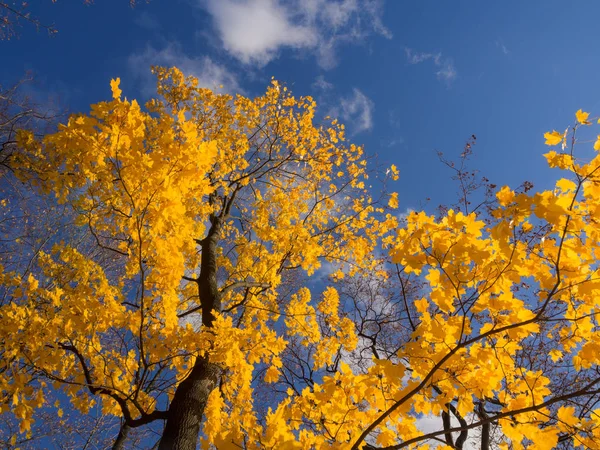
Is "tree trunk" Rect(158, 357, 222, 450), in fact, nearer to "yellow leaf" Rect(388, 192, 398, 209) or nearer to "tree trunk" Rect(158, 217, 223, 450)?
"tree trunk" Rect(158, 217, 223, 450)

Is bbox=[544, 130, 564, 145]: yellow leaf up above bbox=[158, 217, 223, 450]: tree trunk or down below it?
above

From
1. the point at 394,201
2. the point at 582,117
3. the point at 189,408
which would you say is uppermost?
the point at 394,201

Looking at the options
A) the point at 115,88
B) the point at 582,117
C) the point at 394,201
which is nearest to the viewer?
the point at 582,117

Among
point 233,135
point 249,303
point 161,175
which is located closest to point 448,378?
point 161,175

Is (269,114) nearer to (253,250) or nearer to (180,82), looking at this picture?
(180,82)

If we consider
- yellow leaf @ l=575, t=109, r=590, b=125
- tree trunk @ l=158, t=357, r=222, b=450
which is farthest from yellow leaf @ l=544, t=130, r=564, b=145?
tree trunk @ l=158, t=357, r=222, b=450

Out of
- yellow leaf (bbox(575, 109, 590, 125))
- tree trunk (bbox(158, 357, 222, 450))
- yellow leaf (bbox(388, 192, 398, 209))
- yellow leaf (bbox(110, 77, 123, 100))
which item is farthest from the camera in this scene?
yellow leaf (bbox(388, 192, 398, 209))

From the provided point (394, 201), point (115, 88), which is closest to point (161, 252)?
point (115, 88)

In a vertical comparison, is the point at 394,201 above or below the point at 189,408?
above

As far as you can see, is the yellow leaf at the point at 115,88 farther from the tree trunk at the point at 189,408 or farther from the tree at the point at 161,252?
the tree trunk at the point at 189,408

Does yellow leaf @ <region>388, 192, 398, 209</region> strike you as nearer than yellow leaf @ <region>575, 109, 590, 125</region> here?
No

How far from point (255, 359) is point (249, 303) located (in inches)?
63.1

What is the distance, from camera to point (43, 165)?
319 cm

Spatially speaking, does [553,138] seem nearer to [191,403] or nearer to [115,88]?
[115,88]
